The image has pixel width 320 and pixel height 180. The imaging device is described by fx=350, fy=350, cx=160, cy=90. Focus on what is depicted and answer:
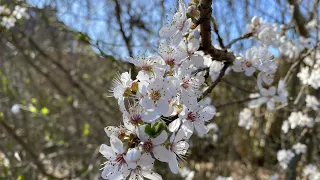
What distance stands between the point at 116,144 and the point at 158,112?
0.15m

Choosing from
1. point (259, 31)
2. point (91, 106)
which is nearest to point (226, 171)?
point (91, 106)

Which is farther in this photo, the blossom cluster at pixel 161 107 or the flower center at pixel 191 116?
the flower center at pixel 191 116

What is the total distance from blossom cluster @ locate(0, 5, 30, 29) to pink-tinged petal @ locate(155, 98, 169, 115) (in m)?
2.21

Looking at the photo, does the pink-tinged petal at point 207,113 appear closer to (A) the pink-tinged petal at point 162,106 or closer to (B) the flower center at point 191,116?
(B) the flower center at point 191,116

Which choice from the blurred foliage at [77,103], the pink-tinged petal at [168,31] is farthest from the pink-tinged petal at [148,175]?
the blurred foliage at [77,103]

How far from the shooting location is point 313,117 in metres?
3.07

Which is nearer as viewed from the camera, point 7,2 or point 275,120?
point 7,2

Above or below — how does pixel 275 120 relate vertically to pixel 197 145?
above

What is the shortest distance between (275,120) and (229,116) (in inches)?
45.6

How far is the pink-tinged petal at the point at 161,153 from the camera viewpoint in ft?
3.21

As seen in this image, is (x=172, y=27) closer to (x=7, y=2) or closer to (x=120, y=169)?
(x=120, y=169)

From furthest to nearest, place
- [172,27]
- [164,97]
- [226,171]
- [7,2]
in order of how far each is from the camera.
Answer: [226,171], [7,2], [172,27], [164,97]

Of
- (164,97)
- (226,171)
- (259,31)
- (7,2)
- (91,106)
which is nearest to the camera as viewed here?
(164,97)

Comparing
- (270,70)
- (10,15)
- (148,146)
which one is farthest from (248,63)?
(10,15)
